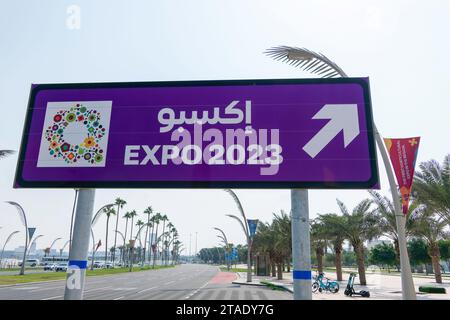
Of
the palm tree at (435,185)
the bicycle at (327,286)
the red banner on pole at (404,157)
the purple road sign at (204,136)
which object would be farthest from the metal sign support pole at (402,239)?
the bicycle at (327,286)

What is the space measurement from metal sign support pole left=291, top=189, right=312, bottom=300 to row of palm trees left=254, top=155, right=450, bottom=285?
18.5 meters

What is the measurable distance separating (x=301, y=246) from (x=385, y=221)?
2768cm

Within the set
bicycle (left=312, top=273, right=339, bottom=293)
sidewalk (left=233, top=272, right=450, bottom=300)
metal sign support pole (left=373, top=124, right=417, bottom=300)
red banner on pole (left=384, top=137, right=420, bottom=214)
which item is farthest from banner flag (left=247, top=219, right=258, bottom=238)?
metal sign support pole (left=373, top=124, right=417, bottom=300)

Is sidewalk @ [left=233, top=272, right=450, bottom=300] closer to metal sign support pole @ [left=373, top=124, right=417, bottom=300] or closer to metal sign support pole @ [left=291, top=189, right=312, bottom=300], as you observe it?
metal sign support pole @ [left=373, top=124, right=417, bottom=300]

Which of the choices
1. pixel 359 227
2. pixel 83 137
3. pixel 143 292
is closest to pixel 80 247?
pixel 83 137

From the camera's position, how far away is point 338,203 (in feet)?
103

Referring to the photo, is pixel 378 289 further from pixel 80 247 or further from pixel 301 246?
pixel 80 247

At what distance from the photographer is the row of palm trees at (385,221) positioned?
19.4m

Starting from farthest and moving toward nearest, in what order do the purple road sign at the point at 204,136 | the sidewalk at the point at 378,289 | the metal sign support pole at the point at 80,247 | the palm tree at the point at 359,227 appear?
the palm tree at the point at 359,227
the sidewalk at the point at 378,289
the purple road sign at the point at 204,136
the metal sign support pole at the point at 80,247

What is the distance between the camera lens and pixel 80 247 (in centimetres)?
458

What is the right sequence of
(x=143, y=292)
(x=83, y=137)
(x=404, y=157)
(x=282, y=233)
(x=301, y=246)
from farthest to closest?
(x=282, y=233), (x=143, y=292), (x=404, y=157), (x=83, y=137), (x=301, y=246)

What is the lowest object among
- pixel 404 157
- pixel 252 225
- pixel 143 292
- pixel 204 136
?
pixel 143 292

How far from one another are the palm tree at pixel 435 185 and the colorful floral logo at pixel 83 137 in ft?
66.9

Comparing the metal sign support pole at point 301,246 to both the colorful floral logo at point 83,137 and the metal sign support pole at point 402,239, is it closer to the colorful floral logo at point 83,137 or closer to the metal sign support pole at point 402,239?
the colorful floral logo at point 83,137
